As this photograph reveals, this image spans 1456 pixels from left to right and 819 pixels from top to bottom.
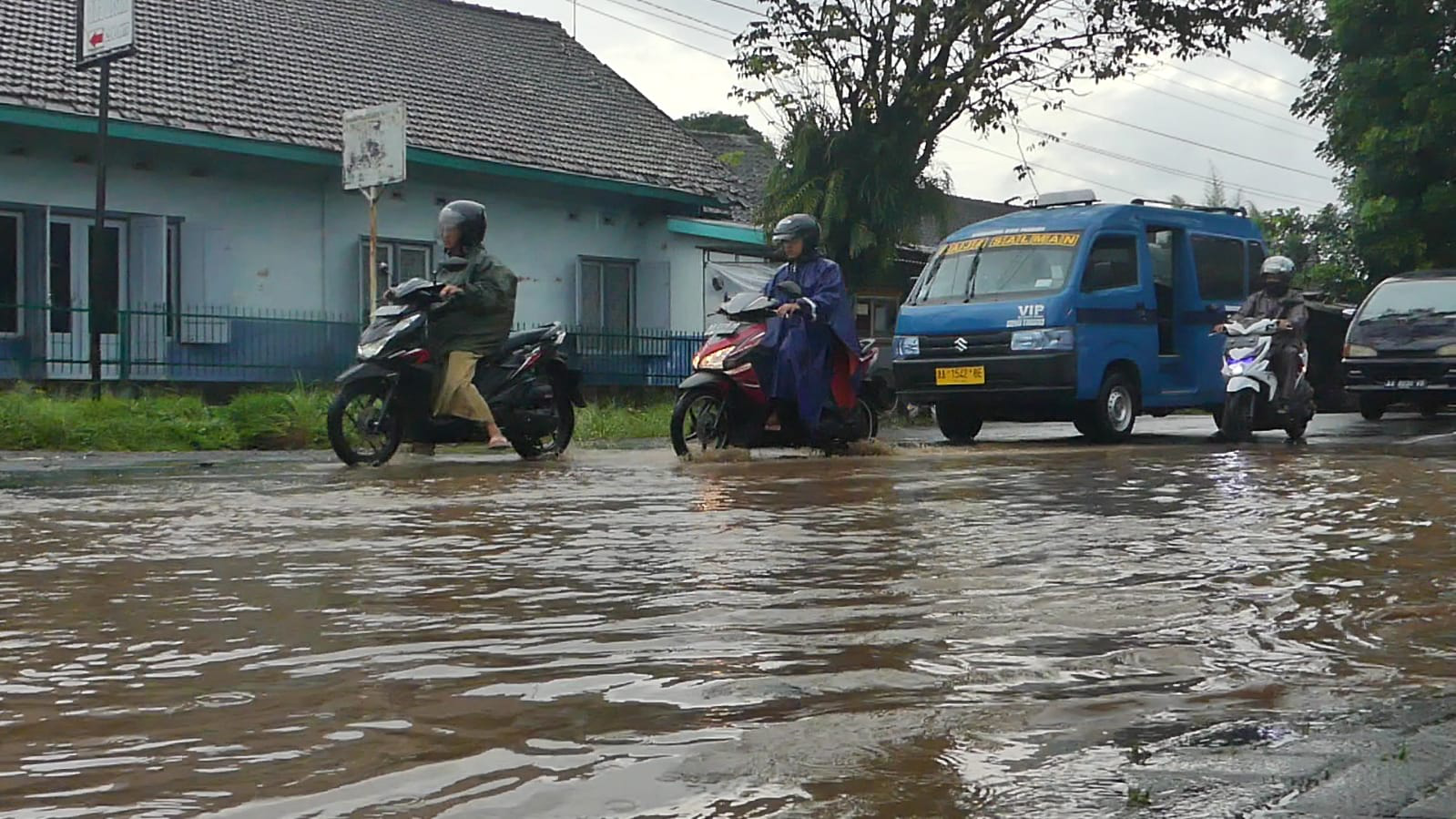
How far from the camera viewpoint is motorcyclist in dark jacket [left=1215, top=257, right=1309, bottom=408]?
14836mm

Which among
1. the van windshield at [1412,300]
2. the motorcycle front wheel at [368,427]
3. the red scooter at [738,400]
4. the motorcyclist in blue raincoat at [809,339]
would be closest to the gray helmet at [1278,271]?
the red scooter at [738,400]

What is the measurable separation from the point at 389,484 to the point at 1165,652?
19.1 ft

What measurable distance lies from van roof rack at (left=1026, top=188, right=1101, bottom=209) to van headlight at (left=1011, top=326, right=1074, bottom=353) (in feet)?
6.26

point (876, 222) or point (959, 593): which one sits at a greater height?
point (876, 222)

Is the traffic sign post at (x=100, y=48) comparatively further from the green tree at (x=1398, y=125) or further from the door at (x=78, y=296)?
the green tree at (x=1398, y=125)

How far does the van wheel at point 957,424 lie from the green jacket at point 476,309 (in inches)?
219

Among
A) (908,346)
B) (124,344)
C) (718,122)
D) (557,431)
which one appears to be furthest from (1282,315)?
(718,122)

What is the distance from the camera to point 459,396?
1135 centimetres

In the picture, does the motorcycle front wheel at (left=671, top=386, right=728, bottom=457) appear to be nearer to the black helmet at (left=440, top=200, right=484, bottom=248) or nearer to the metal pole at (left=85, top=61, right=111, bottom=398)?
the black helmet at (left=440, top=200, right=484, bottom=248)

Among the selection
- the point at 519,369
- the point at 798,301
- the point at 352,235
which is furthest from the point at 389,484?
the point at 352,235

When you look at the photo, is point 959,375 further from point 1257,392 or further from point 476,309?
point 476,309

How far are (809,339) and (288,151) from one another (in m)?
10.5

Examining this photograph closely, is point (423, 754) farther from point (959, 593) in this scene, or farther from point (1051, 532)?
point (1051, 532)

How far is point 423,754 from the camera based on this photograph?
127 inches
